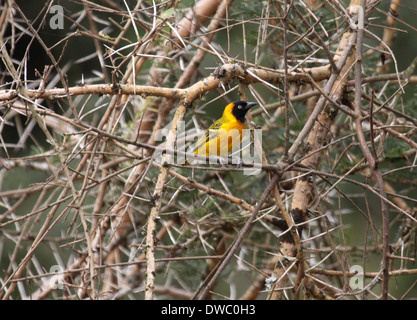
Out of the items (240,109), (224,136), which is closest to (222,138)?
(224,136)

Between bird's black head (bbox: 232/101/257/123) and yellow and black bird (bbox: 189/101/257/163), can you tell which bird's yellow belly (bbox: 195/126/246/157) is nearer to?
yellow and black bird (bbox: 189/101/257/163)

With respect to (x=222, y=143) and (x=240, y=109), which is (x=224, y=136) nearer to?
(x=222, y=143)

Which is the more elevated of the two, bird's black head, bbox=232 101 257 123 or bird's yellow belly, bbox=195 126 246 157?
bird's black head, bbox=232 101 257 123

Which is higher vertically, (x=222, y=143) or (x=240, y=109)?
(x=240, y=109)

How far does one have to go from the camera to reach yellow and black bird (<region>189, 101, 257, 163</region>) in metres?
5.09

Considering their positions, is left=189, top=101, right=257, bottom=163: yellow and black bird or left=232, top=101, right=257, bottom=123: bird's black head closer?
left=232, top=101, right=257, bottom=123: bird's black head

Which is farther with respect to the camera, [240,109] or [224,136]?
[224,136]

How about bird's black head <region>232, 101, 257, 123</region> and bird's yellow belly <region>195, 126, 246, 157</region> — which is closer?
bird's black head <region>232, 101, 257, 123</region>

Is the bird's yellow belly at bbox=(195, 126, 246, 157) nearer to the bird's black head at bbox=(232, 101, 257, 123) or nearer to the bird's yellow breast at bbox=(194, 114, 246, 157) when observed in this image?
the bird's yellow breast at bbox=(194, 114, 246, 157)

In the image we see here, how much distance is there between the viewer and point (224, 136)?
Result: 5141mm

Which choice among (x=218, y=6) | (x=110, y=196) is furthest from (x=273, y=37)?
(x=110, y=196)

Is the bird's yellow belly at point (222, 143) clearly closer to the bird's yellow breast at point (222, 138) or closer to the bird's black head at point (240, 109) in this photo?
the bird's yellow breast at point (222, 138)

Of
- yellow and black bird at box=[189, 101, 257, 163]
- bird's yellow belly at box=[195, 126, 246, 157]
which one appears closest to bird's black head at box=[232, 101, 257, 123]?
yellow and black bird at box=[189, 101, 257, 163]

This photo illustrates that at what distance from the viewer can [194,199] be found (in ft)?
18.0
